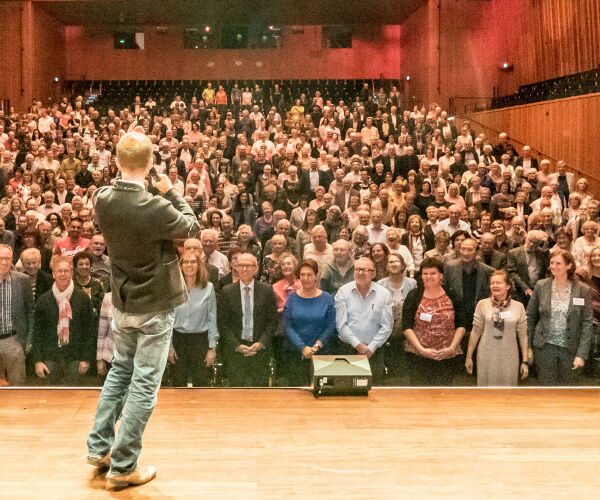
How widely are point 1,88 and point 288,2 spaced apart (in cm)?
668

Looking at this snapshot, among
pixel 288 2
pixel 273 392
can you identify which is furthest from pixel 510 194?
pixel 288 2

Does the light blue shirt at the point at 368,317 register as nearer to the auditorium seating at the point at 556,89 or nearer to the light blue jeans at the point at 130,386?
the light blue jeans at the point at 130,386

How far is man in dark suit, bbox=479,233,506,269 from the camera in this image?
19.2ft

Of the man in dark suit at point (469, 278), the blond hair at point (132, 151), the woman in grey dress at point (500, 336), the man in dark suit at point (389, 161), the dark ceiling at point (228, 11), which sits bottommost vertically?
the woman in grey dress at point (500, 336)

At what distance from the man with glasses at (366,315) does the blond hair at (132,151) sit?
2.44 meters

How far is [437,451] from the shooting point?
301cm

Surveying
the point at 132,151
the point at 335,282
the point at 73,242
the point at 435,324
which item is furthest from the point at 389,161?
the point at 132,151

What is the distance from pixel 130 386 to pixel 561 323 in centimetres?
309

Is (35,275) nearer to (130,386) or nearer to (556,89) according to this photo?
(130,386)

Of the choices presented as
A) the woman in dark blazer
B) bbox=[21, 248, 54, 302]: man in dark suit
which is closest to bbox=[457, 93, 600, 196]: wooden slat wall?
the woman in dark blazer

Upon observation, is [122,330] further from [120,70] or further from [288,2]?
[120,70]

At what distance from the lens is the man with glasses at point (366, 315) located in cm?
483

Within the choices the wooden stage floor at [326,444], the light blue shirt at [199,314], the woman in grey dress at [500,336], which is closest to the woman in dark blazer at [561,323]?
the woman in grey dress at [500,336]

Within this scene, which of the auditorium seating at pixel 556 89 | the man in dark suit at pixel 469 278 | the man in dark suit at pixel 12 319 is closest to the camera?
the man in dark suit at pixel 12 319
